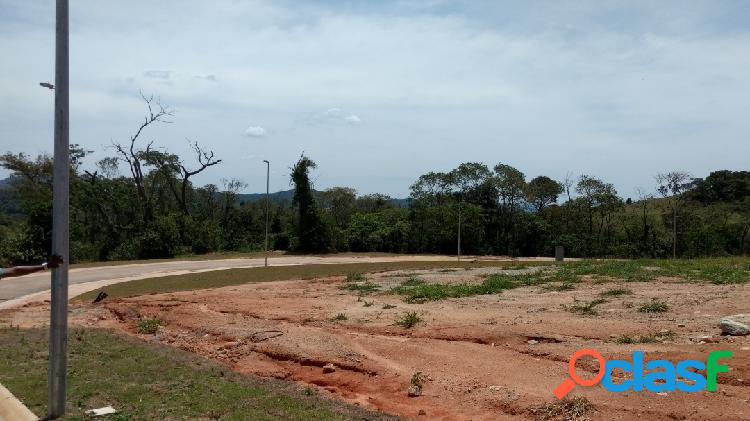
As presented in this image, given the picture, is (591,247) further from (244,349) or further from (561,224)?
(244,349)

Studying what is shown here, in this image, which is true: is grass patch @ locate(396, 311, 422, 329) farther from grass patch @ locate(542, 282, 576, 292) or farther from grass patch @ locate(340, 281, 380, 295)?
grass patch @ locate(542, 282, 576, 292)

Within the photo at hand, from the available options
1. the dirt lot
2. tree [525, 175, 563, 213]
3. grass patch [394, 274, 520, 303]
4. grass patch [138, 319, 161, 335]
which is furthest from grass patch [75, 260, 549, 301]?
tree [525, 175, 563, 213]

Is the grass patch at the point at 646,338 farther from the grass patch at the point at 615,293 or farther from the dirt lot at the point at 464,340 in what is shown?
the grass patch at the point at 615,293

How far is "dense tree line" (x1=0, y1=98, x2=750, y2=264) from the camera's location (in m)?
45.2

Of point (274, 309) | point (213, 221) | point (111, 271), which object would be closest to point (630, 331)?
point (274, 309)

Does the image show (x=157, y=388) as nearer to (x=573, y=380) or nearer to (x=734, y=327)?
(x=573, y=380)

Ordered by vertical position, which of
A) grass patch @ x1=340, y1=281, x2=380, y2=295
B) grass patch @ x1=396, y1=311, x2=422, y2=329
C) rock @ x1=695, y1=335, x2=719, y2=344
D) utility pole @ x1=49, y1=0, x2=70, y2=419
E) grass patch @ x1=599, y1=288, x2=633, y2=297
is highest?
utility pole @ x1=49, y1=0, x2=70, y2=419

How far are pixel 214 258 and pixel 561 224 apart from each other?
92.3 ft

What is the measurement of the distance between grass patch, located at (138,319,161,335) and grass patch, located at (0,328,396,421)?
2.55 m

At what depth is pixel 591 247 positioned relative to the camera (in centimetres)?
4747

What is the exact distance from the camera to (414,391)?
7680 mm

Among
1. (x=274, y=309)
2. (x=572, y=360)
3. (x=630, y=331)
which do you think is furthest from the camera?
(x=274, y=309)

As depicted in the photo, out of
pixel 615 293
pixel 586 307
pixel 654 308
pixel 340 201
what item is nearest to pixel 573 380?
pixel 654 308

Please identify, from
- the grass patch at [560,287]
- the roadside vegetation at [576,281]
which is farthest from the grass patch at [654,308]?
the grass patch at [560,287]
